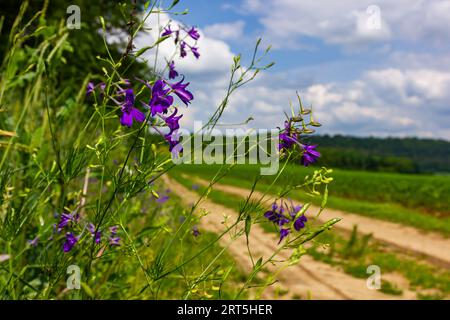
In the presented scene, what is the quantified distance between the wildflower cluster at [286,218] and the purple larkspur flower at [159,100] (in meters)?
0.54

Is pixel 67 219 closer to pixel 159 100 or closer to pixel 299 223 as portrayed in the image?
pixel 159 100

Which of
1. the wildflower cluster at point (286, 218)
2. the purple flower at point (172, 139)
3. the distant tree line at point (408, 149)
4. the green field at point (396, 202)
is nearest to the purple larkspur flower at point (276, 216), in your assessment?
the wildflower cluster at point (286, 218)

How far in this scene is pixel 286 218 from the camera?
1646mm

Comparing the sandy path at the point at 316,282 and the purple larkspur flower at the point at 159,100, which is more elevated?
the purple larkspur flower at the point at 159,100

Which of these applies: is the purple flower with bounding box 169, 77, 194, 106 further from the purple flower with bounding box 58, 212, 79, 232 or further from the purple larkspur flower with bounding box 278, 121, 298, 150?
the purple flower with bounding box 58, 212, 79, 232

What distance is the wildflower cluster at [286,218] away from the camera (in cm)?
156

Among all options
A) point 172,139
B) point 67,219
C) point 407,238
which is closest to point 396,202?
point 407,238

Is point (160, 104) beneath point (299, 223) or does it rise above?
above

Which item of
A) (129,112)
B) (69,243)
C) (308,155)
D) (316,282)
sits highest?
(129,112)

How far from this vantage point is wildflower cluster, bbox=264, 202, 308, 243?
156 centimetres

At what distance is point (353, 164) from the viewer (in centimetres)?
7981

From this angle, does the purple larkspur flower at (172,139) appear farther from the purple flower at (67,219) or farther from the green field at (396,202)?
the green field at (396,202)

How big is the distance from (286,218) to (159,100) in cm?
63
